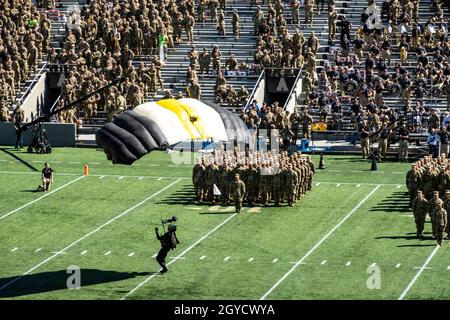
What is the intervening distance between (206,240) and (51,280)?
6.83m

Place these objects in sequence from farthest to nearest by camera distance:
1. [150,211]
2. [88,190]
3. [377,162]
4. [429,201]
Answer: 1. [377,162]
2. [88,190]
3. [150,211]
4. [429,201]

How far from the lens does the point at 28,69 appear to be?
Result: 8406 centimetres

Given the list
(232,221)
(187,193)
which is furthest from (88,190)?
(232,221)

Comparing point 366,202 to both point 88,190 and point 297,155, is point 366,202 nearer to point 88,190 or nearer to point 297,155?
point 297,155

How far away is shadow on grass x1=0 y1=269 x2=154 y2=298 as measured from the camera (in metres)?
52.6

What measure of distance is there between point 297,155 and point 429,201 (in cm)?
897

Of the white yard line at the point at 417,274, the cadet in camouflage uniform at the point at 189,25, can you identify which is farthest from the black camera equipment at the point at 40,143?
the white yard line at the point at 417,274

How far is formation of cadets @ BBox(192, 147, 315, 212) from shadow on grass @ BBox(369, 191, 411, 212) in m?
3.19

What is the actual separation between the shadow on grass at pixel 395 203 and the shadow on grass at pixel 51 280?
12478 mm

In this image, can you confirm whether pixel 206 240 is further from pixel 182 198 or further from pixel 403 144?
pixel 403 144

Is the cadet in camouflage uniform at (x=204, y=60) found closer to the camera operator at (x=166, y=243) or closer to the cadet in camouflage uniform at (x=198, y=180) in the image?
the cadet in camouflage uniform at (x=198, y=180)

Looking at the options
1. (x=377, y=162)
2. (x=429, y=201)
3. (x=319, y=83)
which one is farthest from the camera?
(x=319, y=83)

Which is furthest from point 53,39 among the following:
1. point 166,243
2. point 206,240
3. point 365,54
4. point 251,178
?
point 166,243

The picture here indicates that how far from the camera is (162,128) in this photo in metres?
55.7
